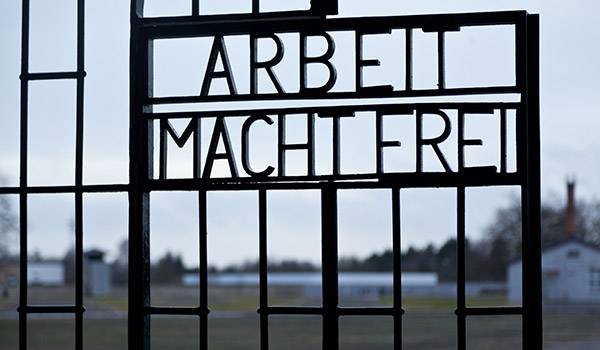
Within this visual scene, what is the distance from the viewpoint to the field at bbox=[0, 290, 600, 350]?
100 feet

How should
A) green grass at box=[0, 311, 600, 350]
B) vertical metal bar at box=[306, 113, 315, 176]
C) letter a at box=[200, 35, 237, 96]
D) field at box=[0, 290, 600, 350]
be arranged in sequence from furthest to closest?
field at box=[0, 290, 600, 350] → green grass at box=[0, 311, 600, 350] → letter a at box=[200, 35, 237, 96] → vertical metal bar at box=[306, 113, 315, 176]

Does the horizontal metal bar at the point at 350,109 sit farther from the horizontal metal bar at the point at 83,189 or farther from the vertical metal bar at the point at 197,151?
the horizontal metal bar at the point at 83,189

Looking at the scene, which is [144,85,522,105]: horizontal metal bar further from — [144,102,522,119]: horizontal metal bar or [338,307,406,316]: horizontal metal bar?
[338,307,406,316]: horizontal metal bar

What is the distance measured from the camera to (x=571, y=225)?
51406mm

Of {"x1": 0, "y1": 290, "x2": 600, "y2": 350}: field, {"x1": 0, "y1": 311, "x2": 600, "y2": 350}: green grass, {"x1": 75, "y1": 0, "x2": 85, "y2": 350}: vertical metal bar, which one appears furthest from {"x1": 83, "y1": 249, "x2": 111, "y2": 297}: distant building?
{"x1": 75, "y1": 0, "x2": 85, "y2": 350}: vertical metal bar

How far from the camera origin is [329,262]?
12.7 feet

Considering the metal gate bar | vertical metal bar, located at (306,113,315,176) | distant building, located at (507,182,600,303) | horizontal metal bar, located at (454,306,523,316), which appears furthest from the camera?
distant building, located at (507,182,600,303)

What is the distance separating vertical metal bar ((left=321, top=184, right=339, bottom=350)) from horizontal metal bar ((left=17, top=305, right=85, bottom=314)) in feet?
3.44

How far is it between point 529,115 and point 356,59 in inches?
28.8

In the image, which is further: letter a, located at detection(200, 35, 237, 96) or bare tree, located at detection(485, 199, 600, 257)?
bare tree, located at detection(485, 199, 600, 257)

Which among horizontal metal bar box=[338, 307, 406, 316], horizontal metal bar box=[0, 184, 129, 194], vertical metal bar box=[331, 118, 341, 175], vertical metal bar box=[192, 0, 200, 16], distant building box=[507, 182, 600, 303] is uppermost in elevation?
vertical metal bar box=[192, 0, 200, 16]

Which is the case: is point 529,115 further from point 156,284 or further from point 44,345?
point 156,284

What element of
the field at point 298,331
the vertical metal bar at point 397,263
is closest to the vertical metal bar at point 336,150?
the vertical metal bar at point 397,263

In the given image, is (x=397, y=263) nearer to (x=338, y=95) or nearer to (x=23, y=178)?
(x=338, y=95)
